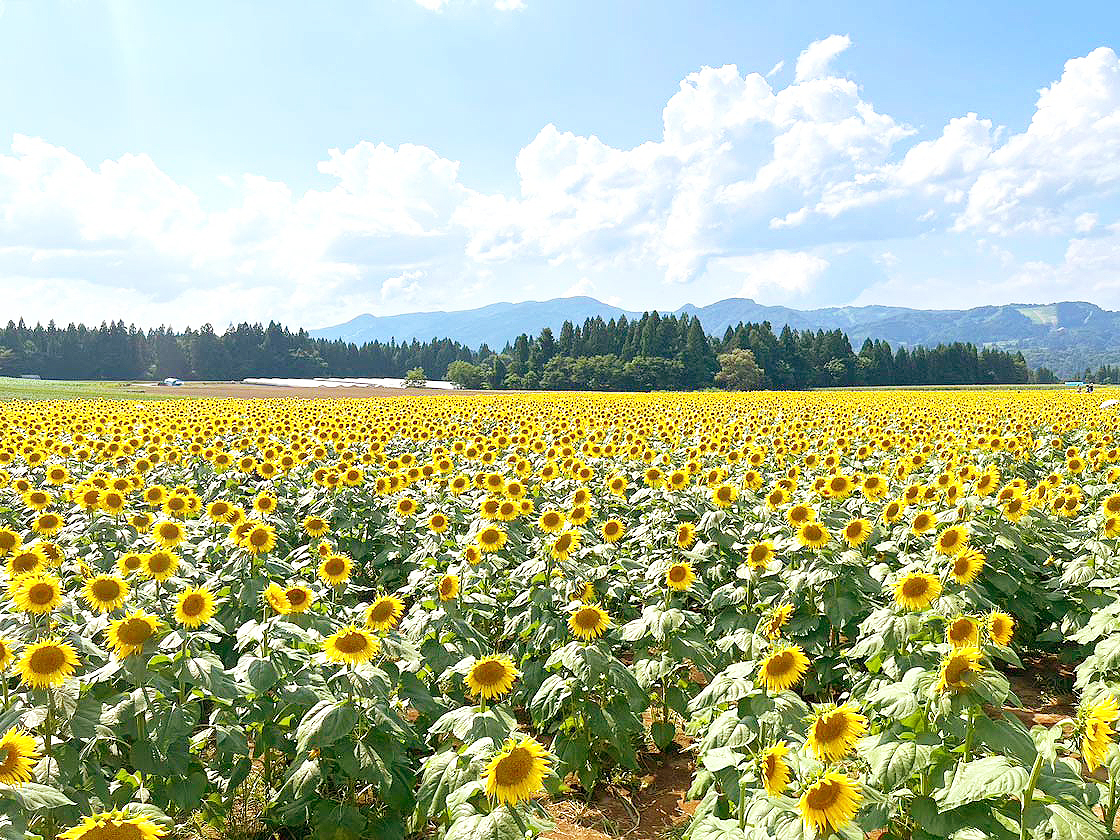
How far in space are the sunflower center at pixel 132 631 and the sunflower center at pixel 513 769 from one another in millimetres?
2371

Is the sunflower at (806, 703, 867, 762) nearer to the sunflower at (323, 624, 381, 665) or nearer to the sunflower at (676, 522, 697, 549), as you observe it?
the sunflower at (323, 624, 381, 665)

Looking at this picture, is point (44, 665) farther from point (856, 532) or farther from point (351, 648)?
point (856, 532)

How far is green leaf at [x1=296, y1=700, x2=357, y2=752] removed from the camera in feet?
12.3

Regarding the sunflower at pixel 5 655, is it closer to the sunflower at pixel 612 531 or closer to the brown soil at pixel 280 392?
the sunflower at pixel 612 531

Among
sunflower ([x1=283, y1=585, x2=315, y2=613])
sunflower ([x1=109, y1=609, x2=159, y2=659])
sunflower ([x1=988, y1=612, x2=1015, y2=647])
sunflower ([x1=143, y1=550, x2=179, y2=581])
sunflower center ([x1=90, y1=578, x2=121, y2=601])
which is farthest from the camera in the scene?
sunflower ([x1=143, y1=550, x2=179, y2=581])

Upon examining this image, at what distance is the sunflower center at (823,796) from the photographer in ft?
8.81

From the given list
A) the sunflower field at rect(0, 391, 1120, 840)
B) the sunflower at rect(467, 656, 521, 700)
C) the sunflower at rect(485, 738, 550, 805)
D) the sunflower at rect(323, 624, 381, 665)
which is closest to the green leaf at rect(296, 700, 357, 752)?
the sunflower field at rect(0, 391, 1120, 840)

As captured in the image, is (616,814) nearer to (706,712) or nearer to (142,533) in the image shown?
(706,712)

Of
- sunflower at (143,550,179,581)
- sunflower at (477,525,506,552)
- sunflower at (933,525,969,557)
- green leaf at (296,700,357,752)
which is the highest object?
sunflower at (933,525,969,557)

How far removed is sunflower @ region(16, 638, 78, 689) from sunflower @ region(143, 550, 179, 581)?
61.5 inches

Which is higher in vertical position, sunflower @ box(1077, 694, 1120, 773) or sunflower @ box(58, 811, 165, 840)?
sunflower @ box(1077, 694, 1120, 773)

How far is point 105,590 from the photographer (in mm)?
5016

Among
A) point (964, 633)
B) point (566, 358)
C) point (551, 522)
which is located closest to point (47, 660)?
point (551, 522)

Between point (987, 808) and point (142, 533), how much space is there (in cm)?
811
